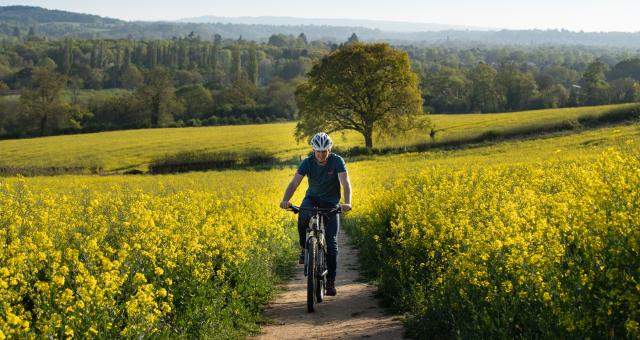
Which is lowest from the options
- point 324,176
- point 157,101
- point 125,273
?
point 157,101

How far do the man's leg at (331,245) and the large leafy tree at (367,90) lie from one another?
42.6 metres

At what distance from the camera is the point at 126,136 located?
73.8 m

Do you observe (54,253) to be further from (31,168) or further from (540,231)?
(31,168)

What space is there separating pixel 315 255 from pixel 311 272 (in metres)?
0.31

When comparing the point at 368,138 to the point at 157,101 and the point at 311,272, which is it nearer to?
the point at 157,101

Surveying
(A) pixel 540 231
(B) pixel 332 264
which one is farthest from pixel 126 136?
(A) pixel 540 231

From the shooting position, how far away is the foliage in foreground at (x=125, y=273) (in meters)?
6.02

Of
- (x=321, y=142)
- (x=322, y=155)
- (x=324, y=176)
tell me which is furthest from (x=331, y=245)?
(x=321, y=142)

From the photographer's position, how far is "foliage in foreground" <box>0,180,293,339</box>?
6.02m

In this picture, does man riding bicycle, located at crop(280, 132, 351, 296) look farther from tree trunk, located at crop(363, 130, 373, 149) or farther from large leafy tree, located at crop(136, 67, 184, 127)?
large leafy tree, located at crop(136, 67, 184, 127)

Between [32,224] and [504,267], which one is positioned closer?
[504,267]

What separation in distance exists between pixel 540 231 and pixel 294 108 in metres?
104

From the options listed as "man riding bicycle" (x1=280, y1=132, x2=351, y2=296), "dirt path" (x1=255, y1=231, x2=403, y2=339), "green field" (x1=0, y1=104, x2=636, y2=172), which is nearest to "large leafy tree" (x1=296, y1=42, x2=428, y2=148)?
"green field" (x1=0, y1=104, x2=636, y2=172)

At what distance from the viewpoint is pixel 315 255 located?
10570 millimetres
